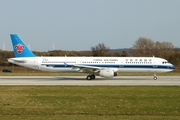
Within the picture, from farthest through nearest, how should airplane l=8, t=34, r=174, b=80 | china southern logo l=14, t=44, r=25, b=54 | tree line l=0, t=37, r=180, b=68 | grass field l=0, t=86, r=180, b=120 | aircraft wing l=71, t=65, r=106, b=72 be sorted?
tree line l=0, t=37, r=180, b=68
china southern logo l=14, t=44, r=25, b=54
airplane l=8, t=34, r=174, b=80
aircraft wing l=71, t=65, r=106, b=72
grass field l=0, t=86, r=180, b=120

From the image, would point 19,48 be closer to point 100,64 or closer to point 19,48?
point 19,48

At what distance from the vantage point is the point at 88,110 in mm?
13859

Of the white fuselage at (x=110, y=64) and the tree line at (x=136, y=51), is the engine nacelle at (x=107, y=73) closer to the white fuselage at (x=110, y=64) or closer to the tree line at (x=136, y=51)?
the white fuselage at (x=110, y=64)

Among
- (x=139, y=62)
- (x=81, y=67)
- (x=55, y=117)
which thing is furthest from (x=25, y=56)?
(x=55, y=117)

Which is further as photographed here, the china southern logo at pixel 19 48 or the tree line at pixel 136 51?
the tree line at pixel 136 51

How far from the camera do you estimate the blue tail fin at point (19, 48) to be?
38031 mm

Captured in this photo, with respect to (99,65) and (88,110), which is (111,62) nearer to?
(99,65)

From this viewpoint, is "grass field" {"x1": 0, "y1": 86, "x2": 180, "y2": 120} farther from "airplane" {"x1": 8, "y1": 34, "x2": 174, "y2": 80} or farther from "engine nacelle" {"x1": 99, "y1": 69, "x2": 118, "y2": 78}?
"airplane" {"x1": 8, "y1": 34, "x2": 174, "y2": 80}

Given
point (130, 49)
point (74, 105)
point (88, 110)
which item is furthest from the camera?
point (130, 49)

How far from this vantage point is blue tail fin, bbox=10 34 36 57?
38.0 m

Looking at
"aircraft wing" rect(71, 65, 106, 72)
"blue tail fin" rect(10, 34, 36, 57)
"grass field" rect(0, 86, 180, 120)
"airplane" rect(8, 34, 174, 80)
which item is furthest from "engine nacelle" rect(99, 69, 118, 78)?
"grass field" rect(0, 86, 180, 120)

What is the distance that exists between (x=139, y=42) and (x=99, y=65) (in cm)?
7002

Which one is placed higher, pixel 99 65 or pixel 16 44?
pixel 16 44

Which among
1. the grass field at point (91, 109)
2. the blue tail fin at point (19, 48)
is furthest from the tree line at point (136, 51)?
the grass field at point (91, 109)
